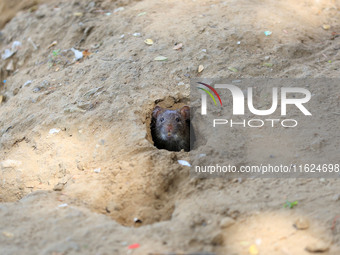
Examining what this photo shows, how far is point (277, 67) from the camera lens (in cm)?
586

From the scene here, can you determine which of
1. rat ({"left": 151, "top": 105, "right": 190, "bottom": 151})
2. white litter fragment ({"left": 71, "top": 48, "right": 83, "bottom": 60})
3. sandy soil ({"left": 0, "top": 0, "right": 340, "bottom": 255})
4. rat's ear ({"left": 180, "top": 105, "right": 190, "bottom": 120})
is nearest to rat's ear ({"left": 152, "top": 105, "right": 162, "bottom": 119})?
rat ({"left": 151, "top": 105, "right": 190, "bottom": 151})

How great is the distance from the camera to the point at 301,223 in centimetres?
352

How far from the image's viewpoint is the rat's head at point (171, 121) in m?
5.66

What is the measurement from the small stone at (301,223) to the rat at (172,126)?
2.45 meters

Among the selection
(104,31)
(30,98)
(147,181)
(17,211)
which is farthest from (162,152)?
(104,31)

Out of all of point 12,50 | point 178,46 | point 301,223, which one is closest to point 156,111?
point 178,46

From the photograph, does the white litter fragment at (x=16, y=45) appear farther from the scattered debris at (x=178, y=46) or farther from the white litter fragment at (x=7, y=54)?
the scattered debris at (x=178, y=46)

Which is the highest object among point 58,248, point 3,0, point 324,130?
point 3,0

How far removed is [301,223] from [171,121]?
8.61ft

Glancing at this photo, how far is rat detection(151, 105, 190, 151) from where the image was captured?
18.6ft

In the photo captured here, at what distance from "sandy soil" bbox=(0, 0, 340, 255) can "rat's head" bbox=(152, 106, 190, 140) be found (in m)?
0.19

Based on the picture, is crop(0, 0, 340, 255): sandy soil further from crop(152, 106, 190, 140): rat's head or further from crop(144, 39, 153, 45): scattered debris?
crop(152, 106, 190, 140): rat's head

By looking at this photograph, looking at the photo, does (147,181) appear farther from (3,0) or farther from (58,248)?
(3,0)

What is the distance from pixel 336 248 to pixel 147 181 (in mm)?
1997
